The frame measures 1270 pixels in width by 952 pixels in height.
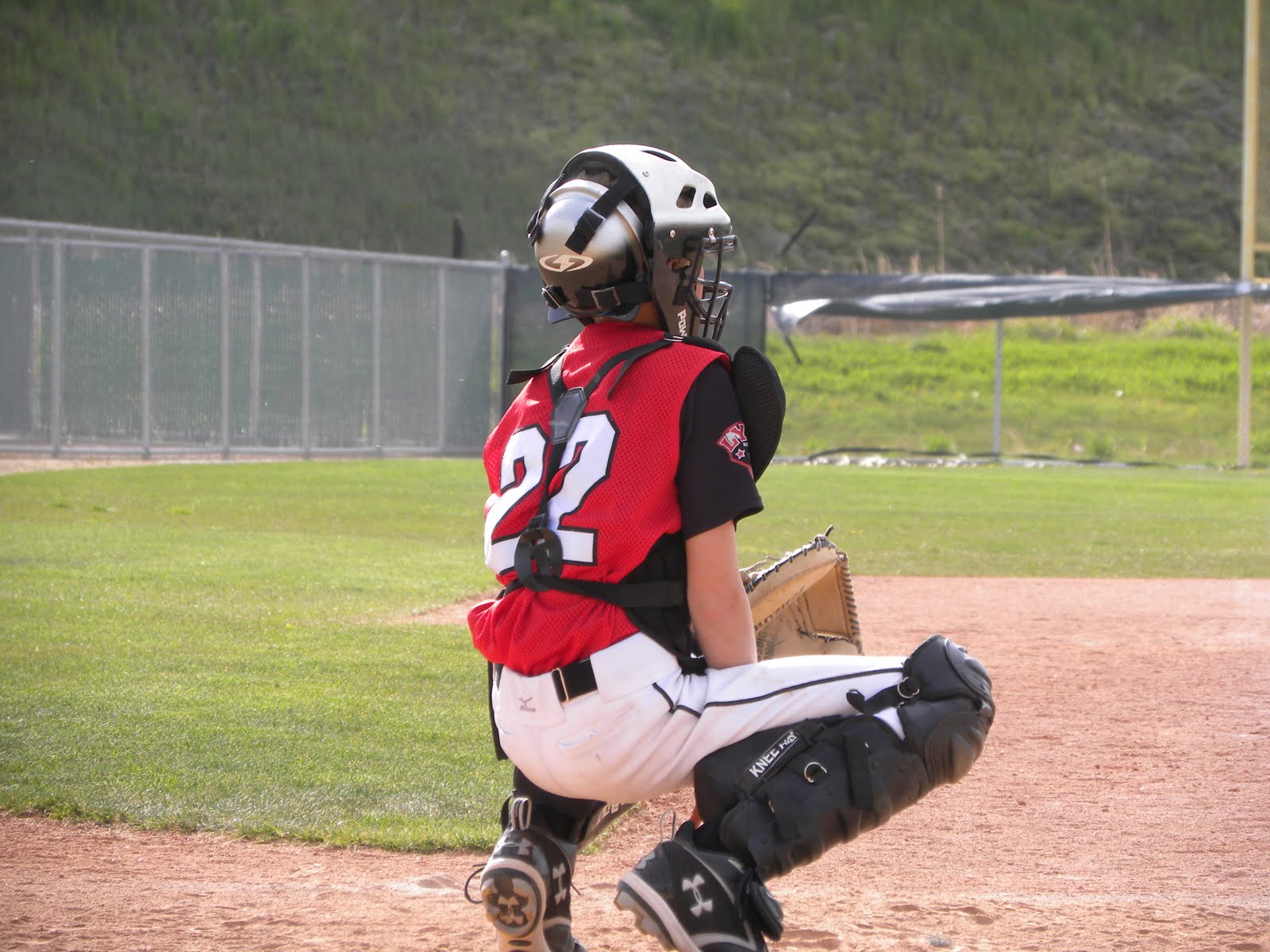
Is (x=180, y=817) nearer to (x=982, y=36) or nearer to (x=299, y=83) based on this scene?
(x=299, y=83)

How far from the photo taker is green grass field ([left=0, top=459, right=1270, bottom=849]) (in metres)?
4.40

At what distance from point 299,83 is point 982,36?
976 inches

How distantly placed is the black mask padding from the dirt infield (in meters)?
1.14

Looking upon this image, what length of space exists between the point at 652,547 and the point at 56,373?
15107 millimetres

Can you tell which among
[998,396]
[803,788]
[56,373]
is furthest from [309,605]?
[998,396]

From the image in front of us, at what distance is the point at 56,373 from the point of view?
16.4m

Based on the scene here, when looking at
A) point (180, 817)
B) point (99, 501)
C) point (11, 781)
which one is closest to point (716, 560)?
point (180, 817)

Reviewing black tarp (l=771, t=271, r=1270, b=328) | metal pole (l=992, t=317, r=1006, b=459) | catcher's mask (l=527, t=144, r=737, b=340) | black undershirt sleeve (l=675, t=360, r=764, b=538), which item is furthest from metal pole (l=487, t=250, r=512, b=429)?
black undershirt sleeve (l=675, t=360, r=764, b=538)

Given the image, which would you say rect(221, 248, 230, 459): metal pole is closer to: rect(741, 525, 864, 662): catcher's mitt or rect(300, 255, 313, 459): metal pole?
rect(300, 255, 313, 459): metal pole

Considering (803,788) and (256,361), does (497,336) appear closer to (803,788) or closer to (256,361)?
(256,361)

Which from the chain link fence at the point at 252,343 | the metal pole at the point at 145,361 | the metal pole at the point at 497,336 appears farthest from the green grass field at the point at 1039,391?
the metal pole at the point at 145,361

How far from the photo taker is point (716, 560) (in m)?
2.64

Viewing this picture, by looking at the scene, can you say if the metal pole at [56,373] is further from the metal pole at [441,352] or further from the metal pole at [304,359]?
the metal pole at [441,352]

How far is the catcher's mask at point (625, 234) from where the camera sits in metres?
2.80
